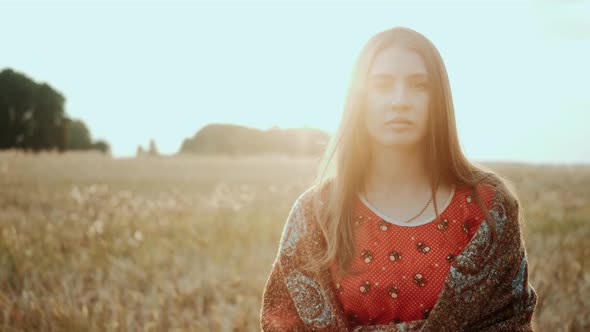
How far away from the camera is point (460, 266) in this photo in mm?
1910

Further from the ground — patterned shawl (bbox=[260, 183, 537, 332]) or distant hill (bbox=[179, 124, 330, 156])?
distant hill (bbox=[179, 124, 330, 156])

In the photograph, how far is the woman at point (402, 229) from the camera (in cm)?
196

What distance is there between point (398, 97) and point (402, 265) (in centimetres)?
67

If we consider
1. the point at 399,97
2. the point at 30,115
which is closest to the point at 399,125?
the point at 399,97

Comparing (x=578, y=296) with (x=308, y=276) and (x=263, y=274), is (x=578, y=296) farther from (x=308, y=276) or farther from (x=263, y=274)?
(x=308, y=276)

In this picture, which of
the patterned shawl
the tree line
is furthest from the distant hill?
the patterned shawl

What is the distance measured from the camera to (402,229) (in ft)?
6.67

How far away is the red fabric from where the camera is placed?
1967 millimetres

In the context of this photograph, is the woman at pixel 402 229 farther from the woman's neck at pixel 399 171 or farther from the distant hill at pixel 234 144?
the distant hill at pixel 234 144

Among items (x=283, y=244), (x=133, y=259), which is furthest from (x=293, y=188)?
(x=283, y=244)

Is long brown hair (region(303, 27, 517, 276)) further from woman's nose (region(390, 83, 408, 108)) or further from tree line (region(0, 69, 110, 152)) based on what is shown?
tree line (region(0, 69, 110, 152))

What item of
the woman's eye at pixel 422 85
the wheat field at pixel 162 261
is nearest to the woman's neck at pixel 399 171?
the woman's eye at pixel 422 85

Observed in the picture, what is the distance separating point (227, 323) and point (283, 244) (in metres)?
1.19

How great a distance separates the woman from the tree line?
46.5 metres
